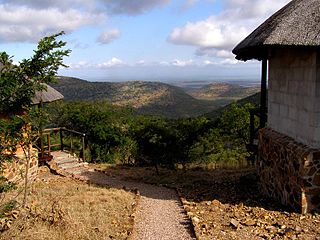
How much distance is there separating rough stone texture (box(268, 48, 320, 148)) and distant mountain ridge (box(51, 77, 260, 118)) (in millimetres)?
44210

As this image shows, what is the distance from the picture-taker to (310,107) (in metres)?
7.77

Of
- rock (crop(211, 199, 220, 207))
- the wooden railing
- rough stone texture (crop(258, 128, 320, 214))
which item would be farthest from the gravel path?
the wooden railing

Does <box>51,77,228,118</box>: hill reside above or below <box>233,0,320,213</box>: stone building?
below

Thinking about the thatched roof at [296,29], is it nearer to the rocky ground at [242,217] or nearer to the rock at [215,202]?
the rocky ground at [242,217]

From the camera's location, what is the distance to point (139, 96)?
6688cm

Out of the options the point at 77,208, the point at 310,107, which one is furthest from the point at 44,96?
the point at 310,107

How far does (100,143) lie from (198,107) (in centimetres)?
4869

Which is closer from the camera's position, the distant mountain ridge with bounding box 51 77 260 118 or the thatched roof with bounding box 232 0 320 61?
the thatched roof with bounding box 232 0 320 61

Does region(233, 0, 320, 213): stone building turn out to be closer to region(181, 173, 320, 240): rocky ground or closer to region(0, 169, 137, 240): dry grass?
region(181, 173, 320, 240): rocky ground

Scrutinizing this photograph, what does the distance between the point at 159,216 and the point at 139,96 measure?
2308 inches

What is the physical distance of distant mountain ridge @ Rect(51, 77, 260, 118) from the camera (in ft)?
188

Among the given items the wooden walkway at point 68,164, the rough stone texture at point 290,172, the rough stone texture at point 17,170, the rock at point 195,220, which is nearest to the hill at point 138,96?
the wooden walkway at point 68,164

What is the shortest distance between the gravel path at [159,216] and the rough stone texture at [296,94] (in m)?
3.08

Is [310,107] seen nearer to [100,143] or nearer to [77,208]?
[77,208]
